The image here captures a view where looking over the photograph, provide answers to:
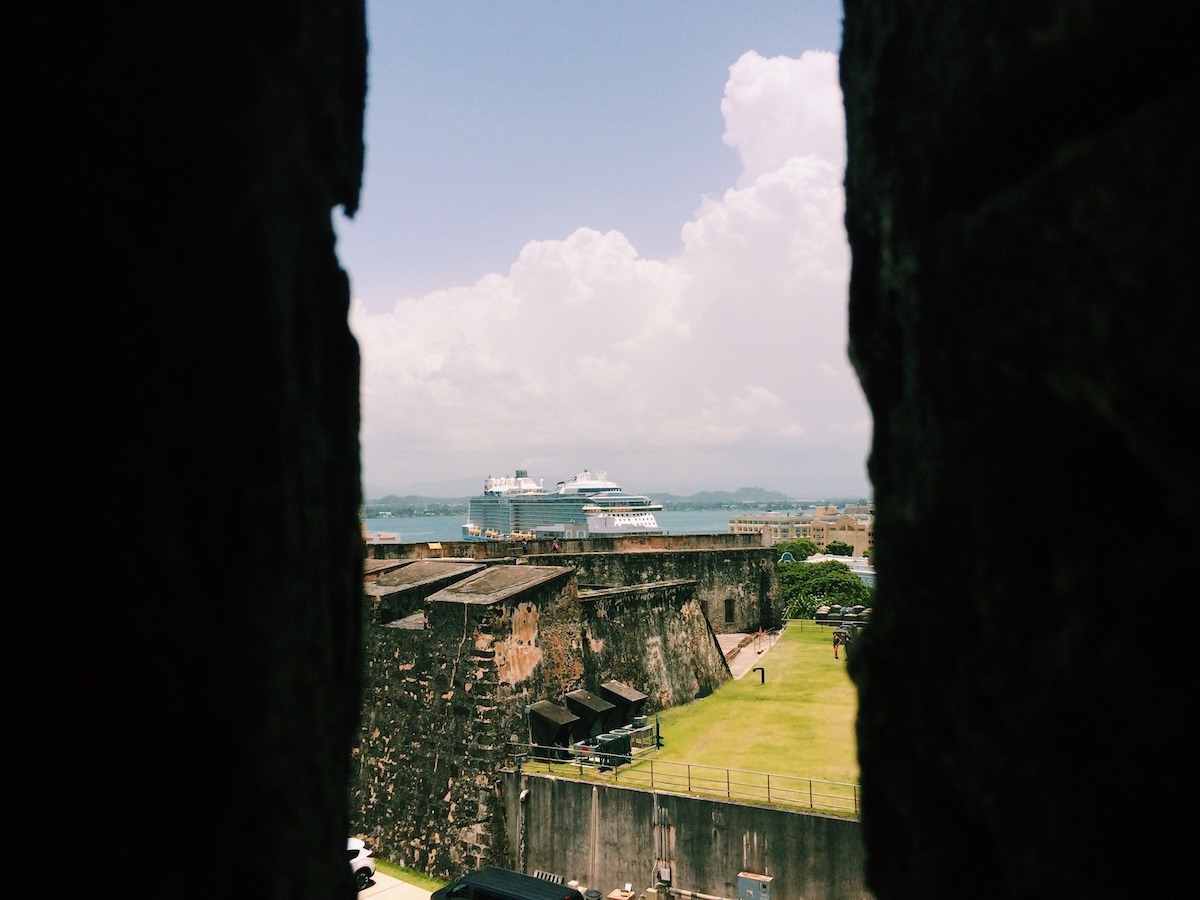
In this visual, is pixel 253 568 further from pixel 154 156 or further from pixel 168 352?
pixel 154 156

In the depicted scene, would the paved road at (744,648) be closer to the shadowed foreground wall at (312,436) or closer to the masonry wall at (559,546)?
the masonry wall at (559,546)

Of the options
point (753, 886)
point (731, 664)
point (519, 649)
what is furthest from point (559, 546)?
point (753, 886)

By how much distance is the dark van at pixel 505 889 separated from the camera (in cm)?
1216

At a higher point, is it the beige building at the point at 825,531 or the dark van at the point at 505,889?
the beige building at the point at 825,531

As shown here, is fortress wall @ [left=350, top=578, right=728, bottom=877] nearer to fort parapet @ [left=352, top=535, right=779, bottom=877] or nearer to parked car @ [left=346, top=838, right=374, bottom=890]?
fort parapet @ [left=352, top=535, right=779, bottom=877]

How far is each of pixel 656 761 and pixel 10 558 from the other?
14.2 metres

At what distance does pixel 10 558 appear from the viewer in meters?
2.17

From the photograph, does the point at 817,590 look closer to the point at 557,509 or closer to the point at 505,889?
the point at 505,889

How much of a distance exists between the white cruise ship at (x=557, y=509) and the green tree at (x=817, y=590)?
35942mm

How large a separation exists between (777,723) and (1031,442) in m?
17.5

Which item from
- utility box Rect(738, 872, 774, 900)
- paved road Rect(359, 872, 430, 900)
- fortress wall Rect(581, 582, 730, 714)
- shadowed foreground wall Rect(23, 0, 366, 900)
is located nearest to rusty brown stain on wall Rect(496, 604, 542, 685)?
fortress wall Rect(581, 582, 730, 714)

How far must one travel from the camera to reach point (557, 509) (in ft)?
297

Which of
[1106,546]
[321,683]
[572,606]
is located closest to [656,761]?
[572,606]

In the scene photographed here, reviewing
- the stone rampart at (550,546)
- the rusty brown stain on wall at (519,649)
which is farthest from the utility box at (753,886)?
the stone rampart at (550,546)
